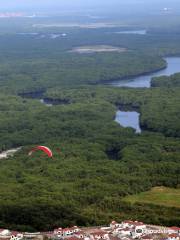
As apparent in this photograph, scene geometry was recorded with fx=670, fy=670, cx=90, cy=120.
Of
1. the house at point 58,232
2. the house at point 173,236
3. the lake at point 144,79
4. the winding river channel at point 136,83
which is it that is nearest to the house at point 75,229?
the house at point 58,232

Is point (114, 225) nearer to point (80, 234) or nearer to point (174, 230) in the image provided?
point (80, 234)

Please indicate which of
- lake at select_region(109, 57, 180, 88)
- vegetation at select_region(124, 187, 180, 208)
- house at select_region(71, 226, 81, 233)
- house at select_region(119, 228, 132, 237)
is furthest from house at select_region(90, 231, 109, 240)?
lake at select_region(109, 57, 180, 88)

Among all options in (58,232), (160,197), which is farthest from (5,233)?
(160,197)

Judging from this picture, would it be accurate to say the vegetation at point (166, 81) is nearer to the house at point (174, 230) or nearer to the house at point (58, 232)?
the house at point (174, 230)

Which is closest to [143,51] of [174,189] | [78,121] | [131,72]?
[131,72]

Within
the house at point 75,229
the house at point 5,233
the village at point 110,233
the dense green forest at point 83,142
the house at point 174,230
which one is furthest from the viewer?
the dense green forest at point 83,142
